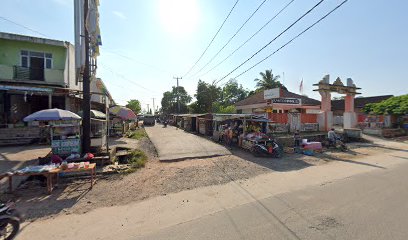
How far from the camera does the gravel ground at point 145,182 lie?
5738 millimetres

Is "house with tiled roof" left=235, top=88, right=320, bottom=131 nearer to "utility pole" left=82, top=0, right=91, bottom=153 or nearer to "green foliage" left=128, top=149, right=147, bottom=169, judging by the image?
"green foliage" left=128, top=149, right=147, bottom=169

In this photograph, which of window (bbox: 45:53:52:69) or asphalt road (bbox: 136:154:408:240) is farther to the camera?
window (bbox: 45:53:52:69)

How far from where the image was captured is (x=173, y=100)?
240 feet

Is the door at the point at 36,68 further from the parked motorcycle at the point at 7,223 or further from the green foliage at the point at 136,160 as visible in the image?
the parked motorcycle at the point at 7,223

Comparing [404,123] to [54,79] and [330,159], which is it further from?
[54,79]

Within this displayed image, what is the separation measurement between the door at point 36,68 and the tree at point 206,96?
27.5m

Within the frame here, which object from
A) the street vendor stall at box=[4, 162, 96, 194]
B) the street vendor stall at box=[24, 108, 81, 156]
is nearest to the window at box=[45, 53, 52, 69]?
the street vendor stall at box=[24, 108, 81, 156]

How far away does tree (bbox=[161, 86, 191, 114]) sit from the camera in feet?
222

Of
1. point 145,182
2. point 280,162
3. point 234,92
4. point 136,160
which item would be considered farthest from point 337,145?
point 234,92

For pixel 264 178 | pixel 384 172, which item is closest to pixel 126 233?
pixel 264 178

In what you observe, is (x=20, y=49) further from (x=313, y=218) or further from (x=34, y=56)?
(x=313, y=218)

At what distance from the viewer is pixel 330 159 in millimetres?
11883

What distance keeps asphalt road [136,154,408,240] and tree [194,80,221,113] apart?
36.7m

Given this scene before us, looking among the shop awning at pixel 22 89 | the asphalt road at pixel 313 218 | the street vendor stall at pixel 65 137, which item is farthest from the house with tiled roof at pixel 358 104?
the shop awning at pixel 22 89
